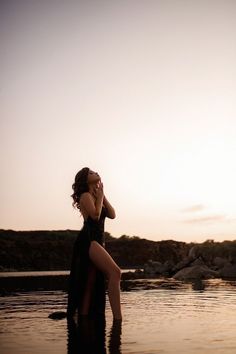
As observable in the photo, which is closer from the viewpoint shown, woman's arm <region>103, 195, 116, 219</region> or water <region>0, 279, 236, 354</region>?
water <region>0, 279, 236, 354</region>

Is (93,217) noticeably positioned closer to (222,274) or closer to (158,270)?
(222,274)

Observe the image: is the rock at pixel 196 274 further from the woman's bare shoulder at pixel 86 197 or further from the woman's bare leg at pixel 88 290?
the woman's bare shoulder at pixel 86 197

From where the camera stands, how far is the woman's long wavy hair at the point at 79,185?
8.04m

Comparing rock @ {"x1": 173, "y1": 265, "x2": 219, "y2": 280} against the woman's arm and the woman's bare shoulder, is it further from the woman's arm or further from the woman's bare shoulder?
the woman's bare shoulder

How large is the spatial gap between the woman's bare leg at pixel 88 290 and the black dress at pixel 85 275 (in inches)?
1.4

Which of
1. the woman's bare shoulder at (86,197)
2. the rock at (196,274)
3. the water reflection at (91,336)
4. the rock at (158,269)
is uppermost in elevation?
the woman's bare shoulder at (86,197)

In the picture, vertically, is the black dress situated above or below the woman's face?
below

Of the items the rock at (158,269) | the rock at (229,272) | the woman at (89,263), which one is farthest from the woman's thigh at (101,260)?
the rock at (158,269)

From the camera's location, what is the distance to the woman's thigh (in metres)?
7.44

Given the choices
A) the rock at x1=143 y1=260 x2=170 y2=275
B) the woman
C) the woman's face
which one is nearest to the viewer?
the woman

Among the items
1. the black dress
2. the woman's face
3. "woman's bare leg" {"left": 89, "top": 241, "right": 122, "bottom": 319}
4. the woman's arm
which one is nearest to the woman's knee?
"woman's bare leg" {"left": 89, "top": 241, "right": 122, "bottom": 319}

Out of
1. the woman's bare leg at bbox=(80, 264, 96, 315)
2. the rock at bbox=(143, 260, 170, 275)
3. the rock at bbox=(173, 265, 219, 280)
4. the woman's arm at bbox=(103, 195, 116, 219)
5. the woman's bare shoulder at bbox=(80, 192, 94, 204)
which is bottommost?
the woman's bare leg at bbox=(80, 264, 96, 315)

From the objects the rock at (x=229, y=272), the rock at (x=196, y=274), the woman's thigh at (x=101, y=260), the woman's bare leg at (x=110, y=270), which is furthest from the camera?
the rock at (x=229, y=272)

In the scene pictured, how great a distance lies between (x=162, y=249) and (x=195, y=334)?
197 feet
